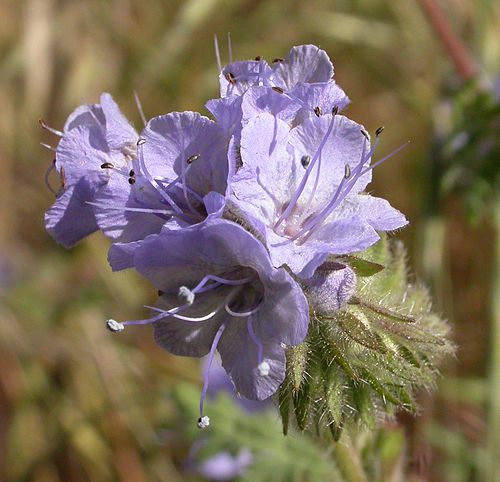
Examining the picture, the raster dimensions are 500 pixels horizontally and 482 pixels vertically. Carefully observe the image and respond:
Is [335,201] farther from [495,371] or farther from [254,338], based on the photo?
[495,371]

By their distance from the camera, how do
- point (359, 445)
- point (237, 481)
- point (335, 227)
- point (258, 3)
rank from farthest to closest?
point (258, 3) < point (237, 481) < point (359, 445) < point (335, 227)

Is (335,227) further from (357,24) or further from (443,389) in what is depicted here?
(357,24)

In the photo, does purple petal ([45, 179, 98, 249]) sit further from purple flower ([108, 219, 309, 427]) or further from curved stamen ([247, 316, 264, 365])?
curved stamen ([247, 316, 264, 365])

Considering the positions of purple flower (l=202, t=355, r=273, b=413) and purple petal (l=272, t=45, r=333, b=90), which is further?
purple flower (l=202, t=355, r=273, b=413)

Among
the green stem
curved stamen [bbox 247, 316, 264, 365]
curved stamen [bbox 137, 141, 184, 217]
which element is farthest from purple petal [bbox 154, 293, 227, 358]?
the green stem

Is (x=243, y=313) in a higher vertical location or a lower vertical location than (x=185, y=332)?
higher

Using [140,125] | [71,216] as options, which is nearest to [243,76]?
[71,216]

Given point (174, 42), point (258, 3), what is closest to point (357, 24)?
point (258, 3)
